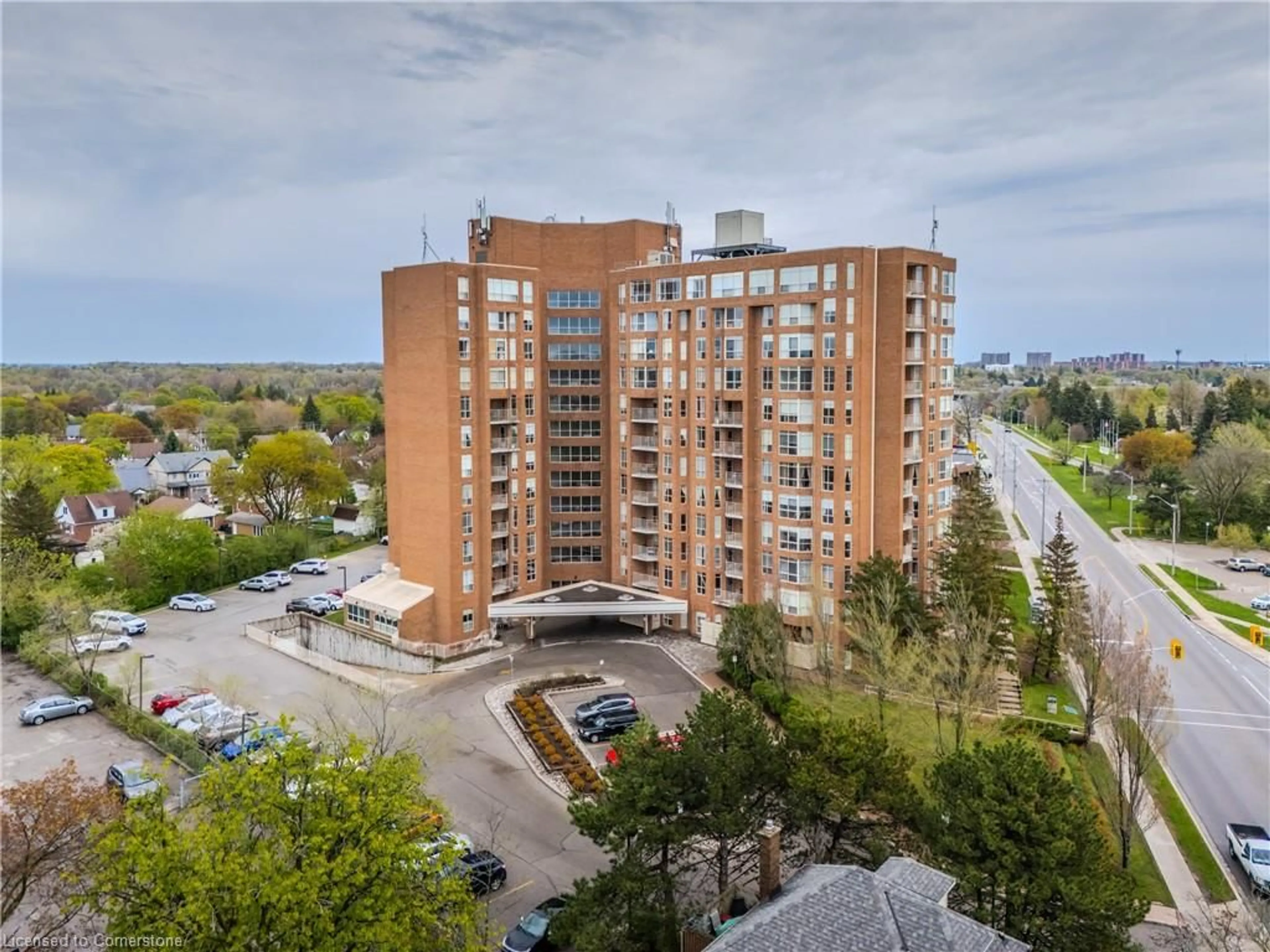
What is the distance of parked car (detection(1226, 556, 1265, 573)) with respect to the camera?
71.4 meters

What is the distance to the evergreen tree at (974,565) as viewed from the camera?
1790 inches

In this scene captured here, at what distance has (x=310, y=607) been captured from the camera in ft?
207

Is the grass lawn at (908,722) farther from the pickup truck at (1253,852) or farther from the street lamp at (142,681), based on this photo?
the street lamp at (142,681)

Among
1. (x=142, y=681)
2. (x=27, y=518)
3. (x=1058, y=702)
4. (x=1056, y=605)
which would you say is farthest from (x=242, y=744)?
(x=27, y=518)

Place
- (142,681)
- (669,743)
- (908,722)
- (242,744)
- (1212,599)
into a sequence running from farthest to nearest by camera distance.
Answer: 1. (1212,599)
2. (142,681)
3. (908,722)
4. (242,744)
5. (669,743)

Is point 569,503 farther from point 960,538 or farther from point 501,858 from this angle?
point 501,858

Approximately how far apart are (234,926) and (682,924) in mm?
11182

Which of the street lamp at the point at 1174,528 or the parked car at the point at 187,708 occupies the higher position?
the street lamp at the point at 1174,528

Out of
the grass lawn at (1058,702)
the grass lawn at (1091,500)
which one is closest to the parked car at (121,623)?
the grass lawn at (1058,702)

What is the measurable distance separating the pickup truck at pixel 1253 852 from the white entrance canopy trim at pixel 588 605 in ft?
96.0

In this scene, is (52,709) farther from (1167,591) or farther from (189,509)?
(1167,591)

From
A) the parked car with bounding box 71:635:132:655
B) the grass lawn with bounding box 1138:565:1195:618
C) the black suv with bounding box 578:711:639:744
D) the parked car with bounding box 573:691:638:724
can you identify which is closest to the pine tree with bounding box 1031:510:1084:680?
the grass lawn with bounding box 1138:565:1195:618

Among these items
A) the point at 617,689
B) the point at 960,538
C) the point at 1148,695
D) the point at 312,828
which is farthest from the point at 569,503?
the point at 312,828

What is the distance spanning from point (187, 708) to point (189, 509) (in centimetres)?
5015
